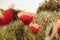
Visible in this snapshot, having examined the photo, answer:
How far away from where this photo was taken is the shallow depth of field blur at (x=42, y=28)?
3.44 feet

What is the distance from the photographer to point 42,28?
1.07 metres

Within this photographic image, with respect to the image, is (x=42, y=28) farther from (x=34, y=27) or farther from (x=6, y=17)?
(x=6, y=17)

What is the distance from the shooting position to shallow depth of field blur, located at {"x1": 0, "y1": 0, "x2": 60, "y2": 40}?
1.05 m

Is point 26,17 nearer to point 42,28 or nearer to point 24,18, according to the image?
point 24,18

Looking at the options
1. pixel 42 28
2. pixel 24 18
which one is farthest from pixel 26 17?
pixel 42 28

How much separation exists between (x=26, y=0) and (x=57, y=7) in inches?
7.4

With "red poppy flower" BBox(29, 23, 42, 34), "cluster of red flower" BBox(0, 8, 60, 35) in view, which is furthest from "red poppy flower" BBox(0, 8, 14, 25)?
"red poppy flower" BBox(29, 23, 42, 34)

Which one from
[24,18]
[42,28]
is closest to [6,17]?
[24,18]

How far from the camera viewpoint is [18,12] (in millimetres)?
1078

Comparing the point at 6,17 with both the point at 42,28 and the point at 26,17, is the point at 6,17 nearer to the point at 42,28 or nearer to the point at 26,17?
the point at 26,17

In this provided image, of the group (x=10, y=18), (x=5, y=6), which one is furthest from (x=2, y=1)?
(x=10, y=18)

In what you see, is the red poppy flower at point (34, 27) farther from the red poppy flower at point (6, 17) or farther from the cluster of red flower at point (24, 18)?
the red poppy flower at point (6, 17)

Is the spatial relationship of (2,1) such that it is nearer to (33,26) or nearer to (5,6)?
(5,6)

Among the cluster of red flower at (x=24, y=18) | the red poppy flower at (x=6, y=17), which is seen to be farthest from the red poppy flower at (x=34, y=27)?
the red poppy flower at (x=6, y=17)
